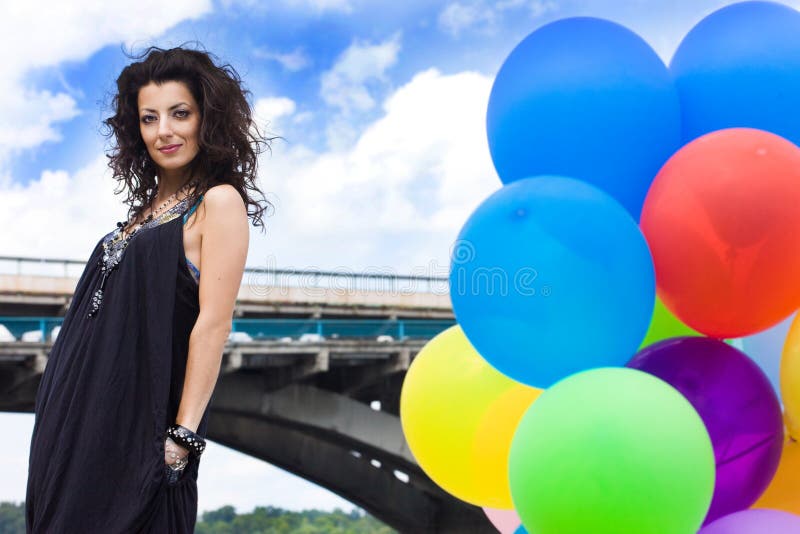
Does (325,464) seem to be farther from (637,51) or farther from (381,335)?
(637,51)

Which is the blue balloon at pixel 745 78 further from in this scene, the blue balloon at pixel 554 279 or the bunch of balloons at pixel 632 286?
the blue balloon at pixel 554 279

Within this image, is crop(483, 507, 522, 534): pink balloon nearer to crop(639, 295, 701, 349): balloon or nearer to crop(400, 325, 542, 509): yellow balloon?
crop(400, 325, 542, 509): yellow balloon

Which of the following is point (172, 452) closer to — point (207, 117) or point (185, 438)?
point (185, 438)

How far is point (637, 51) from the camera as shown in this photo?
3.13m

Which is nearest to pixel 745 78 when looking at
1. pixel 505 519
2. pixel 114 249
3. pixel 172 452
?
pixel 505 519

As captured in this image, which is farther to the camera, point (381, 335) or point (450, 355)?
point (381, 335)

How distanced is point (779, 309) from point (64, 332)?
2202 millimetres

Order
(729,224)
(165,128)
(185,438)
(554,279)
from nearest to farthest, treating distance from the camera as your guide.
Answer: (185,438)
(165,128)
(554,279)
(729,224)

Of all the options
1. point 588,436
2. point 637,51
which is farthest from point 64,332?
point 637,51

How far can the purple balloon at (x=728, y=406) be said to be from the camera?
295 cm

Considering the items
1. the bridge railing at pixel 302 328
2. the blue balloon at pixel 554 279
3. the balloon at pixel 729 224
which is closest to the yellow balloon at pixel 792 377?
the balloon at pixel 729 224

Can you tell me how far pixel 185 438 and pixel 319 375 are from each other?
1499 centimetres

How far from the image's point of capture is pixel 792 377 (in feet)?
10.1

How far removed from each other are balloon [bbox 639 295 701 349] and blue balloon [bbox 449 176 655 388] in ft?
1.57
